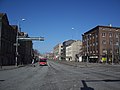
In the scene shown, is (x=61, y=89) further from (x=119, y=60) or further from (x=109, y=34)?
(x=109, y=34)

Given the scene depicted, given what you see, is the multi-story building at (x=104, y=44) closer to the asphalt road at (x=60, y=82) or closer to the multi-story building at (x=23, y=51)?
the multi-story building at (x=23, y=51)

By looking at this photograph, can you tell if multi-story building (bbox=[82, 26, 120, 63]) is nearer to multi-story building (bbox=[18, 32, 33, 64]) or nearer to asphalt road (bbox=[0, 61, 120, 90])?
multi-story building (bbox=[18, 32, 33, 64])

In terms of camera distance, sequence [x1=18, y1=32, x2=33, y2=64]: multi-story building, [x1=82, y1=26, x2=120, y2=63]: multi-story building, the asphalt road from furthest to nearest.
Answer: [x1=82, y1=26, x2=120, y2=63]: multi-story building → [x1=18, y1=32, x2=33, y2=64]: multi-story building → the asphalt road

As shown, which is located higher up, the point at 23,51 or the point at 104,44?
the point at 104,44

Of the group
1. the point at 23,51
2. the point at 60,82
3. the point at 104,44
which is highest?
the point at 104,44

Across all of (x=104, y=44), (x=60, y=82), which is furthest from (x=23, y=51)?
(x=60, y=82)

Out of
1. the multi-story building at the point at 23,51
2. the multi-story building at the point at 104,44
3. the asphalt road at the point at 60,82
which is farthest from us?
the multi-story building at the point at 104,44

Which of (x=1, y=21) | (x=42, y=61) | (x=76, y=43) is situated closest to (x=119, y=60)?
(x=42, y=61)

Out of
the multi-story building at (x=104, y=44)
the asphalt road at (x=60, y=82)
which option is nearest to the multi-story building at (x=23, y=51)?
the multi-story building at (x=104, y=44)

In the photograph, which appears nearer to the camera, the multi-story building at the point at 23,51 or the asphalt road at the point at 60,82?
the asphalt road at the point at 60,82

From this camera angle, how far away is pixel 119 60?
84188mm

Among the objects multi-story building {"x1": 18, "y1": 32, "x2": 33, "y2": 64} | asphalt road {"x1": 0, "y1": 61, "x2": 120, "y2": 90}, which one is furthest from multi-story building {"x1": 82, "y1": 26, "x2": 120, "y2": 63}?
asphalt road {"x1": 0, "y1": 61, "x2": 120, "y2": 90}

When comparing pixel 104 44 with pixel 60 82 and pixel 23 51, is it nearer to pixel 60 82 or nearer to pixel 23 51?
pixel 23 51

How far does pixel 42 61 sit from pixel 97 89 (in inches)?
2116
